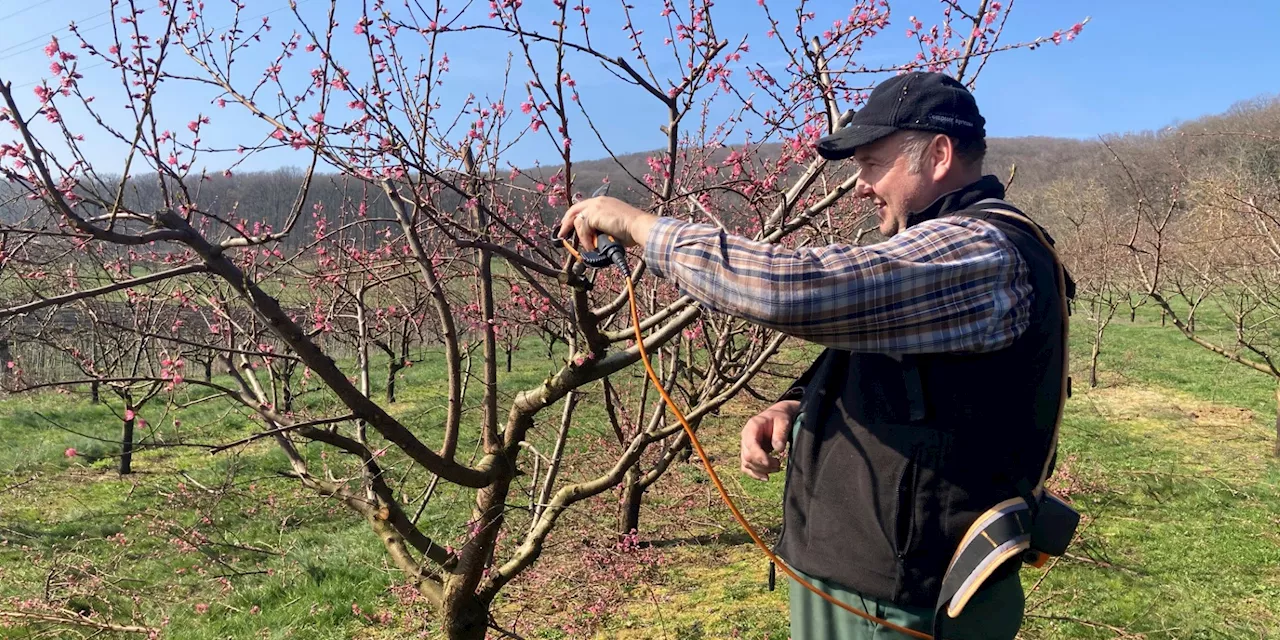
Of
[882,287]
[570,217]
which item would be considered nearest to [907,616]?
[882,287]

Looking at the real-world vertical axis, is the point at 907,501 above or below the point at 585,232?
below

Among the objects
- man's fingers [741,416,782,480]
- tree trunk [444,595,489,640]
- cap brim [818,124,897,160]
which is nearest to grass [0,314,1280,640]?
tree trunk [444,595,489,640]

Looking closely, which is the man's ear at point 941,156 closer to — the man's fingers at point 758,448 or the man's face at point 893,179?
the man's face at point 893,179

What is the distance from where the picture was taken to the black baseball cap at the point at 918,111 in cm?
143

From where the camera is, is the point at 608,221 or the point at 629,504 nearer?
the point at 608,221

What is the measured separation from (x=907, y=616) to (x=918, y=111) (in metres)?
0.99

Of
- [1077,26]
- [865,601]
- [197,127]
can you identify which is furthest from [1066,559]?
[197,127]

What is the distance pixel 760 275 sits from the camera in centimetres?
121

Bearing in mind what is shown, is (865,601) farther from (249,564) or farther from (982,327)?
(249,564)

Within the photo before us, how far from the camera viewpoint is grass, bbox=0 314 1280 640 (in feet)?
16.8

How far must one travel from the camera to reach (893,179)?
153 centimetres

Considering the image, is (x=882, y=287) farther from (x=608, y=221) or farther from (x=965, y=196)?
(x=608, y=221)

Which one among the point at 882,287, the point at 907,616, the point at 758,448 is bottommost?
the point at 907,616

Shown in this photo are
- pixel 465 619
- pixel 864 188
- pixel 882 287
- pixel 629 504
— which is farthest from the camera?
pixel 629 504
